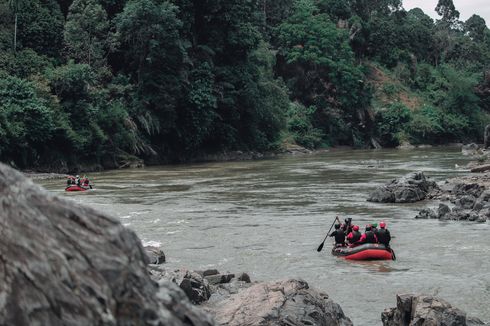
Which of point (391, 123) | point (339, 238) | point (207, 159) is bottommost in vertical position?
point (339, 238)

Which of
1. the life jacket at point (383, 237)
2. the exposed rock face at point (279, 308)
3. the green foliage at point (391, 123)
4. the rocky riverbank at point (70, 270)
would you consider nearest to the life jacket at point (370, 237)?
the life jacket at point (383, 237)

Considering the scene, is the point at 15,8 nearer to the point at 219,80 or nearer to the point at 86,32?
the point at 86,32

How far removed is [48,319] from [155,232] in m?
16.4

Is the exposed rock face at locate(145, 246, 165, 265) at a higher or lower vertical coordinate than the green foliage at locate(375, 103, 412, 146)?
lower

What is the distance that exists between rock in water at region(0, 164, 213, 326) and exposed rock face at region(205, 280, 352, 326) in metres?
4.43

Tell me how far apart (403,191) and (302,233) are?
332 inches

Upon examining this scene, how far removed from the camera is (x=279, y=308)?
27.8 ft

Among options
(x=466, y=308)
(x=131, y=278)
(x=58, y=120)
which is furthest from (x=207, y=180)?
(x=131, y=278)

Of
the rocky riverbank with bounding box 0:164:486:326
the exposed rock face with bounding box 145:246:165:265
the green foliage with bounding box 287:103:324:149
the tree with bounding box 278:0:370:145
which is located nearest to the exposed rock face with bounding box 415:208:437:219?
the exposed rock face with bounding box 145:246:165:265

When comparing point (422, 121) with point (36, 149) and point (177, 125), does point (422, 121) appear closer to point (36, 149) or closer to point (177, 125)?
point (177, 125)

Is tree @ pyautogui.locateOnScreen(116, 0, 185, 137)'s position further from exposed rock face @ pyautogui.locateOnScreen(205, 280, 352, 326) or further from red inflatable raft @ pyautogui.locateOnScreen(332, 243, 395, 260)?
exposed rock face @ pyautogui.locateOnScreen(205, 280, 352, 326)

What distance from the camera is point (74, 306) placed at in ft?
11.2

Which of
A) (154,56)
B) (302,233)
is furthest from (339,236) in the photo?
(154,56)

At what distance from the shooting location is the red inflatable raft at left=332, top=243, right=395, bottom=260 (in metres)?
15.5
